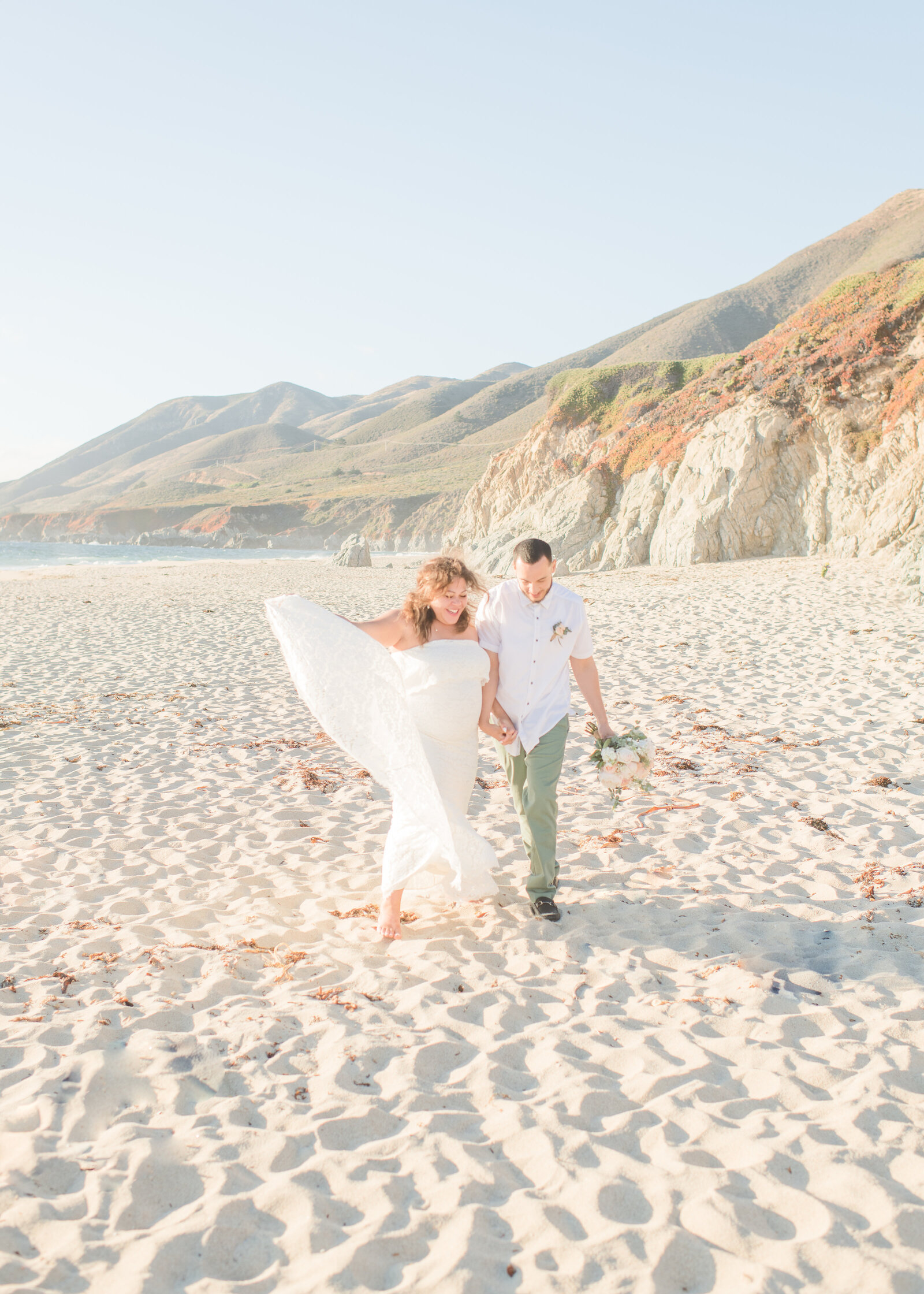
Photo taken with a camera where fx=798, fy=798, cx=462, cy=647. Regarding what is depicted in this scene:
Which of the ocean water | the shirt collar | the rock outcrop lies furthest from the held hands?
the ocean water

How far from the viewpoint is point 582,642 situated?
14.4 feet

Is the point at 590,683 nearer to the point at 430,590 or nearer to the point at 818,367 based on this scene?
the point at 430,590

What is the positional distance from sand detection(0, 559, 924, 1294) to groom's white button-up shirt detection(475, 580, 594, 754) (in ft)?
2.79

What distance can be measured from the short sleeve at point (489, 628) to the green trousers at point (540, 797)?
0.55m

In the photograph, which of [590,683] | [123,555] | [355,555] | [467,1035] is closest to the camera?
[467,1035]

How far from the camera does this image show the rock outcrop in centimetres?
4147

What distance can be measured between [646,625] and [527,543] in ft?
35.2

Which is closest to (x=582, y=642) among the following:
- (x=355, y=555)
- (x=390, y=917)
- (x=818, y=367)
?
(x=390, y=917)

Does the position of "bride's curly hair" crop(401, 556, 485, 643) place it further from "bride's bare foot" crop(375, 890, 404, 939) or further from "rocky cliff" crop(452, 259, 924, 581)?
"rocky cliff" crop(452, 259, 924, 581)

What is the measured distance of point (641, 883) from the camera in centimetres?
486

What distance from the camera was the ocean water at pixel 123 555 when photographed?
5062cm

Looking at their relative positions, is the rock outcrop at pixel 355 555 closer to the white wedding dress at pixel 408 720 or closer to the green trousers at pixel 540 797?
the white wedding dress at pixel 408 720

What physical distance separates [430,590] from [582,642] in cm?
88

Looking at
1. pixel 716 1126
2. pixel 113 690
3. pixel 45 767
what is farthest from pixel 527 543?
pixel 113 690
